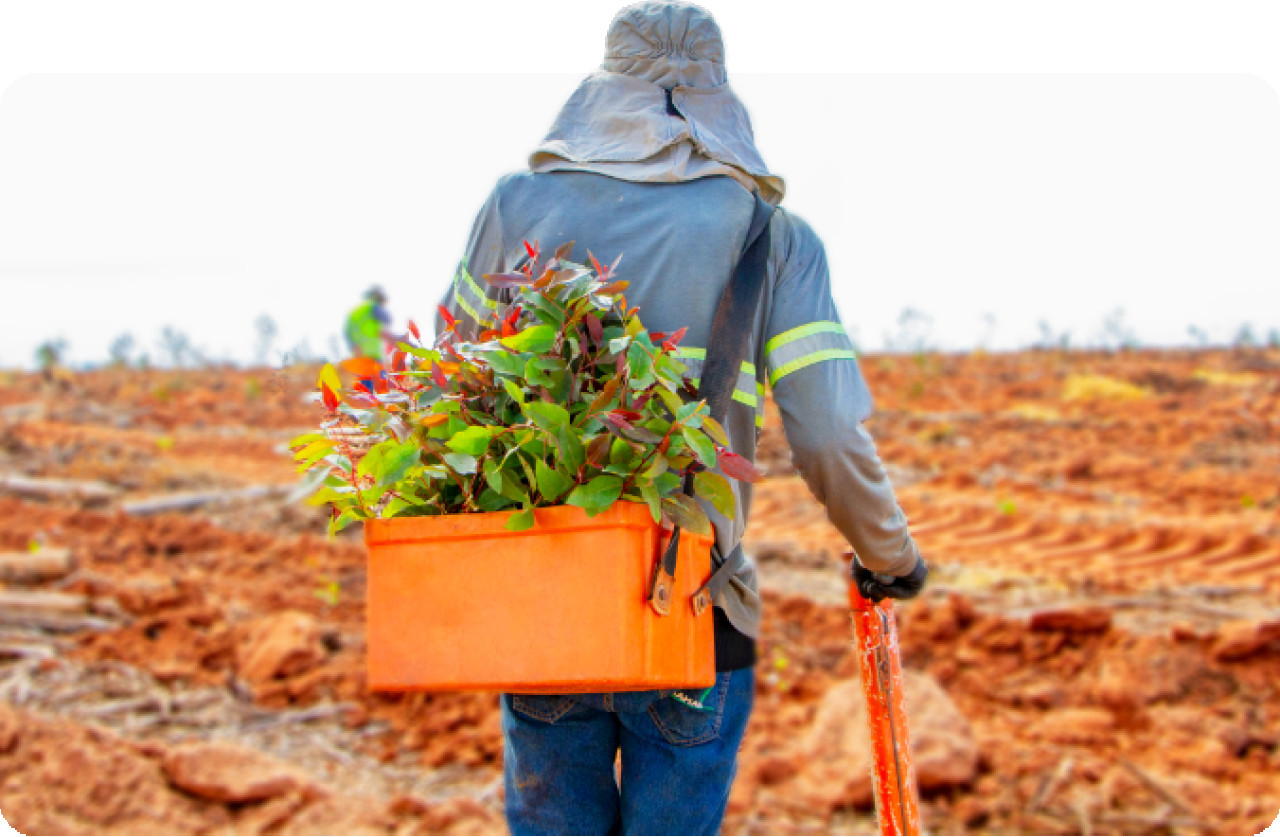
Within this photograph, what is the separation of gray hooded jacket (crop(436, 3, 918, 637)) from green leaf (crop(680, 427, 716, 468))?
0.30 meters

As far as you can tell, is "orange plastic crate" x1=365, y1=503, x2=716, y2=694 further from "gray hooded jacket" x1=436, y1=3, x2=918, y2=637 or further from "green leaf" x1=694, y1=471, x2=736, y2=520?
"gray hooded jacket" x1=436, y1=3, x2=918, y2=637

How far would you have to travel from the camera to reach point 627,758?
185cm

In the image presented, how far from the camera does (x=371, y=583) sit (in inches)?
63.8

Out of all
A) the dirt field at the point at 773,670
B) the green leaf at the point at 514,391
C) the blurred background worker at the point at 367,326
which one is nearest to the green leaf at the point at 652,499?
the green leaf at the point at 514,391

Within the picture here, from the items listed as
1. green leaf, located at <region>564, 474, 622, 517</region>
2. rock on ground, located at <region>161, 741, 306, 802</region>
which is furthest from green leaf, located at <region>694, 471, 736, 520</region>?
rock on ground, located at <region>161, 741, 306, 802</region>

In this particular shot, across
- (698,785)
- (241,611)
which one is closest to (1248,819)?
(698,785)

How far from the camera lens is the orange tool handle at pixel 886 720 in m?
2.09

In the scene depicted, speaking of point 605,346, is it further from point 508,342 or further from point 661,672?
point 661,672

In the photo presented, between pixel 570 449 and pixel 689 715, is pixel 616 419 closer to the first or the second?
pixel 570 449

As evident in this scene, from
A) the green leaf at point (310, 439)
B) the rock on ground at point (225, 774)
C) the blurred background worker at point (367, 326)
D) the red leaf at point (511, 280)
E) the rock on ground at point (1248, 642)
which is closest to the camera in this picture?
the red leaf at point (511, 280)

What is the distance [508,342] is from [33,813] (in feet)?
9.75

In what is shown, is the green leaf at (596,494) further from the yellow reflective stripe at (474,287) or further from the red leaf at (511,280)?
the yellow reflective stripe at (474,287)

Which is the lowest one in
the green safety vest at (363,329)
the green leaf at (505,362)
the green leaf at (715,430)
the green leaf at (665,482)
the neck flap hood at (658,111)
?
the green leaf at (665,482)

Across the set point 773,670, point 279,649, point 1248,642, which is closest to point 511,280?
point 279,649
